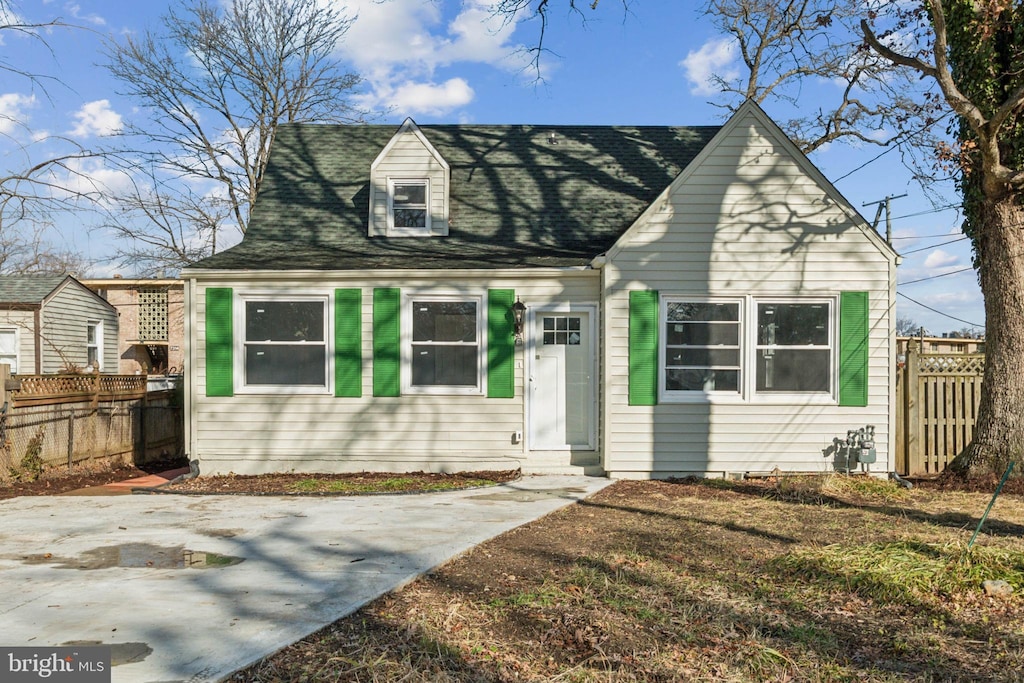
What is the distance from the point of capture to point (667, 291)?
10500 millimetres

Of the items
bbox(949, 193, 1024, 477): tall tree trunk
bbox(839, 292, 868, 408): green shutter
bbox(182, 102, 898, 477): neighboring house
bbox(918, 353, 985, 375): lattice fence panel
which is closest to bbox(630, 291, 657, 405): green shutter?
bbox(182, 102, 898, 477): neighboring house

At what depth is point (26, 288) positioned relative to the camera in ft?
72.7

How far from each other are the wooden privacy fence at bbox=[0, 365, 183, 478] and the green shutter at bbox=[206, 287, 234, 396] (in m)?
2.27

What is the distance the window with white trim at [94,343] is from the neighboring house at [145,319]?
13.9 ft

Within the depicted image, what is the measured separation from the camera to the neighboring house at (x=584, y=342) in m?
10.4

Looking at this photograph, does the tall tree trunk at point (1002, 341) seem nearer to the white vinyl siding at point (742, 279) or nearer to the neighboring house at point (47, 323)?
the white vinyl siding at point (742, 279)

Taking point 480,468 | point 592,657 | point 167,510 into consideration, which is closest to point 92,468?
point 167,510

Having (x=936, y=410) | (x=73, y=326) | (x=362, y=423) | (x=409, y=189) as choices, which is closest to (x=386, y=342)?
(x=362, y=423)

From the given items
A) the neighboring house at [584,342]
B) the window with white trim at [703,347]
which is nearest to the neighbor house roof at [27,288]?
the neighboring house at [584,342]

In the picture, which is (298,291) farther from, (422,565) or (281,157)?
(422,565)

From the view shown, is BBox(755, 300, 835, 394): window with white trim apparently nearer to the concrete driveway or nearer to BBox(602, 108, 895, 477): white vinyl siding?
BBox(602, 108, 895, 477): white vinyl siding

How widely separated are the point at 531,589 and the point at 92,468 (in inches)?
361

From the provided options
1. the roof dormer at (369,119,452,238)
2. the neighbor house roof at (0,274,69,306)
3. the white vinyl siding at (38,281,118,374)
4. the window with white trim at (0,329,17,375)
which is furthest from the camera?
the white vinyl siding at (38,281,118,374)

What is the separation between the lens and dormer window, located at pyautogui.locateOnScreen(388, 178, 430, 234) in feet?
40.6
